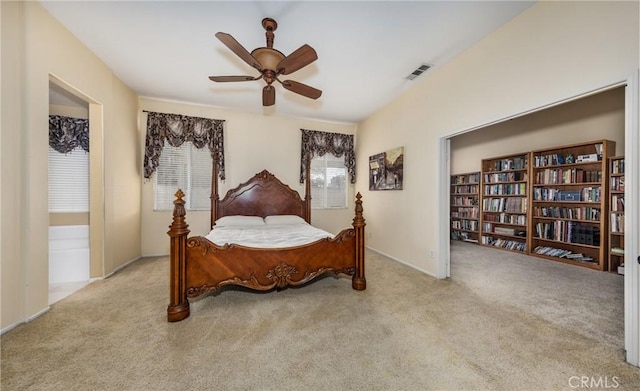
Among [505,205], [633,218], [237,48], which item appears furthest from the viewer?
[505,205]

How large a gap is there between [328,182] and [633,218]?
4027 millimetres

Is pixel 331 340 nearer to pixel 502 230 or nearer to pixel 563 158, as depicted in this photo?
pixel 502 230

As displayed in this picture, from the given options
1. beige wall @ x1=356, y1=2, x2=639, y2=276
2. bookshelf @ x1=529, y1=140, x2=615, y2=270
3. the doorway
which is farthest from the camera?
bookshelf @ x1=529, y1=140, x2=615, y2=270

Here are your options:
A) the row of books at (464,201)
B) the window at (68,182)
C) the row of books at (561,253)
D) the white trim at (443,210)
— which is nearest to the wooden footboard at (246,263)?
the white trim at (443,210)

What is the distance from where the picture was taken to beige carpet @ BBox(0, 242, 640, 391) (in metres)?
1.39

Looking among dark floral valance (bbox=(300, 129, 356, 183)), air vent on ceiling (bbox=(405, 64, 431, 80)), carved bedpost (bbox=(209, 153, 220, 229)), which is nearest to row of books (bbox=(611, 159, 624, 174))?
air vent on ceiling (bbox=(405, 64, 431, 80))

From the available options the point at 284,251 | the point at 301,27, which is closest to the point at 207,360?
the point at 284,251

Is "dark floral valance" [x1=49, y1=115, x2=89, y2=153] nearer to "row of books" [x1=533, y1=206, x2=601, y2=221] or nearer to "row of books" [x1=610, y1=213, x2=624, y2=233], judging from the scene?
"row of books" [x1=533, y1=206, x2=601, y2=221]

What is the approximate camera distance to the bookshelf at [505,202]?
14.6 ft

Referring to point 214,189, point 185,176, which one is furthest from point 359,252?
point 185,176

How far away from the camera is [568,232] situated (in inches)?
150

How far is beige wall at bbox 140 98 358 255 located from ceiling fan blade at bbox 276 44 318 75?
2532 mm

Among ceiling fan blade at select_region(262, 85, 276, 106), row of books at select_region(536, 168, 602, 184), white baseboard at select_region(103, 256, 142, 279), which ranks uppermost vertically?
ceiling fan blade at select_region(262, 85, 276, 106)

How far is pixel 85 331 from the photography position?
1.86 m
